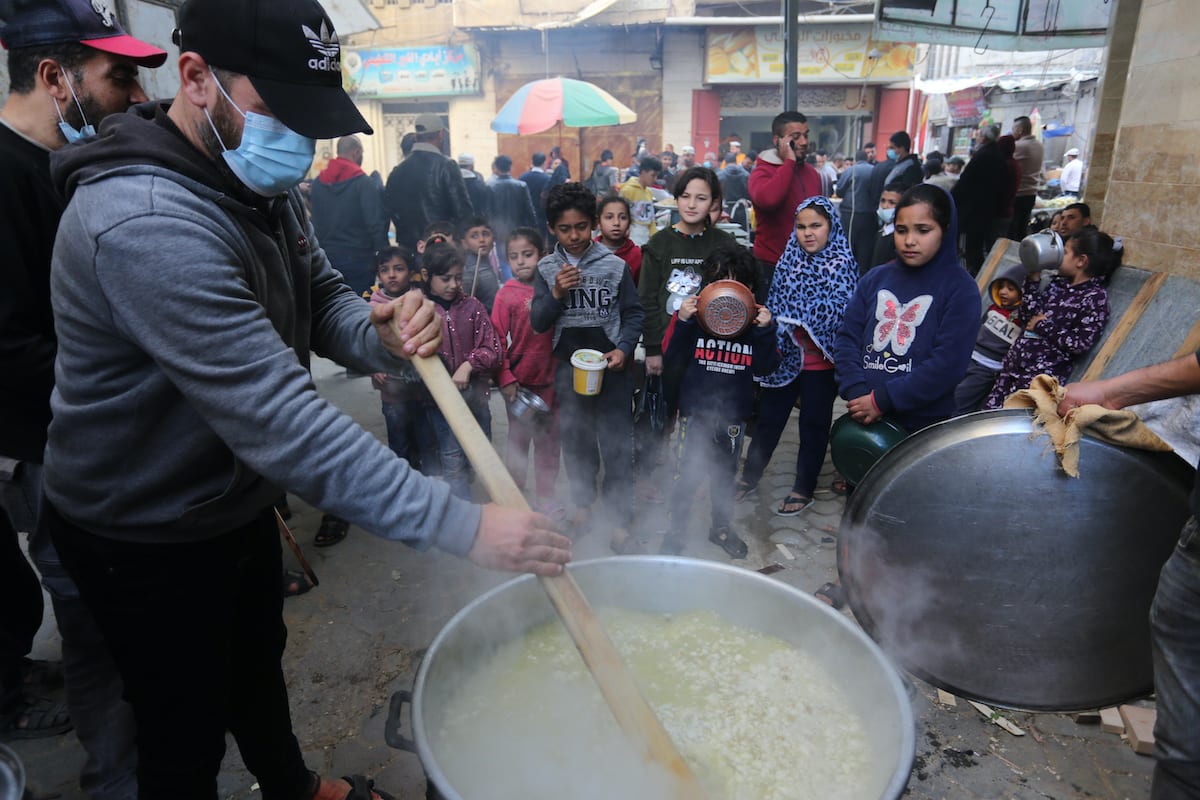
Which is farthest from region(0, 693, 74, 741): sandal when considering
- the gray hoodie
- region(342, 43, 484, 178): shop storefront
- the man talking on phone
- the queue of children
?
region(342, 43, 484, 178): shop storefront

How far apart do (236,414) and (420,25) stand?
22241 millimetres

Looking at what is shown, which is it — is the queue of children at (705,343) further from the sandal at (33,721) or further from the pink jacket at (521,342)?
the sandal at (33,721)

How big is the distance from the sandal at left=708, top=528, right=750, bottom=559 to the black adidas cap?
3.05 meters

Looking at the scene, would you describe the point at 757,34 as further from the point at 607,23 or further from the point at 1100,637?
the point at 1100,637

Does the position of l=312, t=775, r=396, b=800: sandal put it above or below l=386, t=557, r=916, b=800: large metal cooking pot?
below

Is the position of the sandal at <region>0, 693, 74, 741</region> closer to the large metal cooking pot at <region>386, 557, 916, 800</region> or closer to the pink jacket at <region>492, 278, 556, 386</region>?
the large metal cooking pot at <region>386, 557, 916, 800</region>

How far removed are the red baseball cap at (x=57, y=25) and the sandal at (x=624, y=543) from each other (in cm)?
302

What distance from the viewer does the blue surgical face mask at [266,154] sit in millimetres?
1468

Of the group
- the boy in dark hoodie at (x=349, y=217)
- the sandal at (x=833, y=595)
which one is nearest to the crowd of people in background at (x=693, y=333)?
the sandal at (x=833, y=595)

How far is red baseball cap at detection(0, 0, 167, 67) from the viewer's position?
2.20 m

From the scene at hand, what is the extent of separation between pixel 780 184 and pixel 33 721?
517 centimetres

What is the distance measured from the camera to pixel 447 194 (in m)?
6.60

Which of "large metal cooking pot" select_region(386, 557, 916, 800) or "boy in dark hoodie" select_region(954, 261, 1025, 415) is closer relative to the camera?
"large metal cooking pot" select_region(386, 557, 916, 800)

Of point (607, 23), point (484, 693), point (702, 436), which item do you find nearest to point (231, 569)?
point (484, 693)
